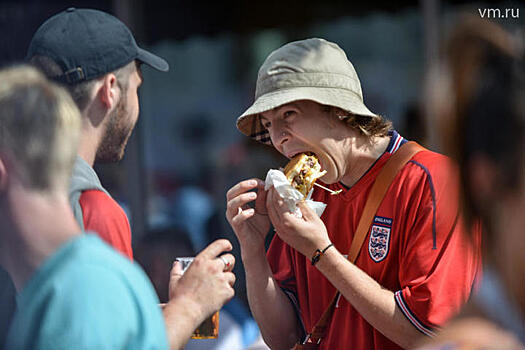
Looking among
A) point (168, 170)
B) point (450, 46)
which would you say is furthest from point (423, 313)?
point (168, 170)

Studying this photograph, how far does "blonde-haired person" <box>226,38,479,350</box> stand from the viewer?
216 centimetres

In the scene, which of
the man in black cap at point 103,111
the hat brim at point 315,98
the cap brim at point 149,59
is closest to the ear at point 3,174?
the man in black cap at point 103,111

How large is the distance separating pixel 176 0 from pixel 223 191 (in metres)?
1.86

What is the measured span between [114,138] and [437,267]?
3.77ft

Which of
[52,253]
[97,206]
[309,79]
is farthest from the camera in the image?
[309,79]

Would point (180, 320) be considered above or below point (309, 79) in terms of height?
below

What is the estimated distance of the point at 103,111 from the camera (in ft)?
6.98

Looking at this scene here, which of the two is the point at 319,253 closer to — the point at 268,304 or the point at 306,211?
the point at 306,211

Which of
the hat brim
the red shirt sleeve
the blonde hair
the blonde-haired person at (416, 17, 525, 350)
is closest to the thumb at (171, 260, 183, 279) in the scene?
the red shirt sleeve

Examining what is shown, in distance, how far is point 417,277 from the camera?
2176mm

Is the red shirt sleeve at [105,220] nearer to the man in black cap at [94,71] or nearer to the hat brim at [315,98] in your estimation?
the man in black cap at [94,71]

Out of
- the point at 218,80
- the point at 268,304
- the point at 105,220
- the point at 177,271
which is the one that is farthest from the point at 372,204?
the point at 218,80

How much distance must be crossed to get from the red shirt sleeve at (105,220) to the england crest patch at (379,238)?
0.89 m

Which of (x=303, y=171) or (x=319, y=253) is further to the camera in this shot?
(x=303, y=171)
